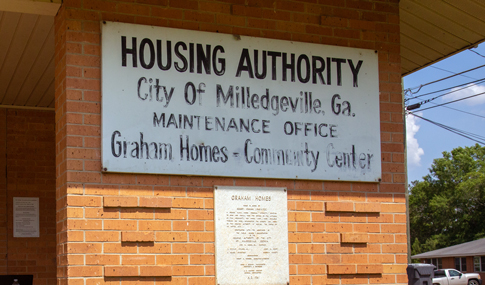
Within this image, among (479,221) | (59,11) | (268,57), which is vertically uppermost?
(59,11)

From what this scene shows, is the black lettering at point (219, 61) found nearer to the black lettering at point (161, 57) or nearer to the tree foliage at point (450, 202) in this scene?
the black lettering at point (161, 57)

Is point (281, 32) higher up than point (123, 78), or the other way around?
point (281, 32)

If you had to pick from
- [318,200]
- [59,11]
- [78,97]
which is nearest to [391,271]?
[318,200]

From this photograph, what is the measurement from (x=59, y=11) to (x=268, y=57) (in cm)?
184

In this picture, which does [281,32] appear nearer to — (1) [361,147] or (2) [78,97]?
(1) [361,147]

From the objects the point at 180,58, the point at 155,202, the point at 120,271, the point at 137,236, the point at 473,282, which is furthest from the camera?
the point at 473,282

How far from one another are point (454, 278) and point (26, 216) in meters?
32.3

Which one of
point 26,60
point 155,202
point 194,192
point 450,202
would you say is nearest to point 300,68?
point 194,192

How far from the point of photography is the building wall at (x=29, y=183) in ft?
27.2

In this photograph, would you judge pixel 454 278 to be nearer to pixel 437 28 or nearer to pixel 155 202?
pixel 437 28

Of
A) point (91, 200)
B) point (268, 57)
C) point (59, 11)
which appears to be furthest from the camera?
point (268, 57)

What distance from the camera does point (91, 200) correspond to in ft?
14.8

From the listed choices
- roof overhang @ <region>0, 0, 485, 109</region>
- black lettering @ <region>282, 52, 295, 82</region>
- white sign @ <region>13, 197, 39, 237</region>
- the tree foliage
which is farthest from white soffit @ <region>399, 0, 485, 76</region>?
the tree foliage

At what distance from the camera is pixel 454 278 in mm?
35531
